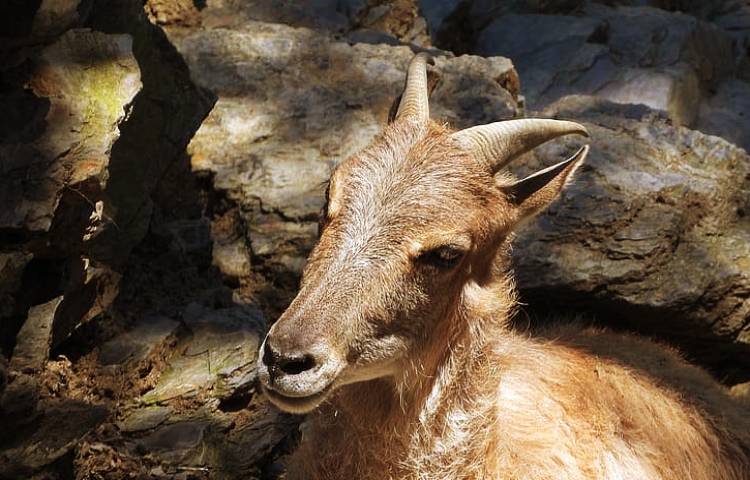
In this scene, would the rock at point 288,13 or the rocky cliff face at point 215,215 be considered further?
the rock at point 288,13

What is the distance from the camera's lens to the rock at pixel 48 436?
4918 mm

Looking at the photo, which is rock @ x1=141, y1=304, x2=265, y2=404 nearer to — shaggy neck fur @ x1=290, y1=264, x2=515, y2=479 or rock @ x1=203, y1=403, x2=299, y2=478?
rock @ x1=203, y1=403, x2=299, y2=478

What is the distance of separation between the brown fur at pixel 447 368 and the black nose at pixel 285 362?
4cm

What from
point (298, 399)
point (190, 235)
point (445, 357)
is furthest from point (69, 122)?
point (445, 357)

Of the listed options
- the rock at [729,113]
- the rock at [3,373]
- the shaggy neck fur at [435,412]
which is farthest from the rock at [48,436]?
the rock at [729,113]

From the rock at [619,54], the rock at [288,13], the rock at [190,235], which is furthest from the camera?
the rock at [619,54]

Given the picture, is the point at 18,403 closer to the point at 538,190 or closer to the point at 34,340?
→ the point at 34,340

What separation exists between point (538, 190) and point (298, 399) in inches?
57.9

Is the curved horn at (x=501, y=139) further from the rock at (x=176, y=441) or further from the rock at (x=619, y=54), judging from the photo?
the rock at (x=619, y=54)

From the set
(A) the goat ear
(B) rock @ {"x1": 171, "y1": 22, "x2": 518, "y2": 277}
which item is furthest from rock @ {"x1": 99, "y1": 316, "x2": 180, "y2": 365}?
(A) the goat ear

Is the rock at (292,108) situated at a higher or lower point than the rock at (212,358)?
higher

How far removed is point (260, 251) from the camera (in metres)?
6.51

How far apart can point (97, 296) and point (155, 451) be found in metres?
1.00

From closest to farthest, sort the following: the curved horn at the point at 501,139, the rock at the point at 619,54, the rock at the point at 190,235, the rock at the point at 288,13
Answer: the curved horn at the point at 501,139
the rock at the point at 190,235
the rock at the point at 288,13
the rock at the point at 619,54
